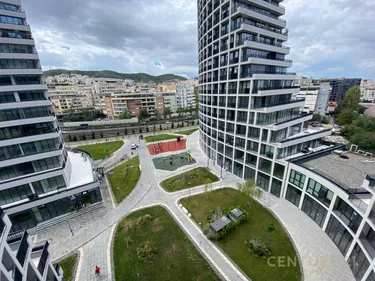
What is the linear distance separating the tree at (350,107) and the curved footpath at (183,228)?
6478 cm

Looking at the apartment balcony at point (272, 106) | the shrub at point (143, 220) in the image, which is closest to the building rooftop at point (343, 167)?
the apartment balcony at point (272, 106)

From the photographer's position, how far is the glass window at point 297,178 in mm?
23578

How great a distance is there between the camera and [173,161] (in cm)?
4238

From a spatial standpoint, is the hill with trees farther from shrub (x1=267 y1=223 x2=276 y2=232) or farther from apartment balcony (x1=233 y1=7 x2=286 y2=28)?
shrub (x1=267 y1=223 x2=276 y2=232)

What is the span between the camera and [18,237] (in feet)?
37.7

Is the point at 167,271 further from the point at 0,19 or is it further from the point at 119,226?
the point at 0,19

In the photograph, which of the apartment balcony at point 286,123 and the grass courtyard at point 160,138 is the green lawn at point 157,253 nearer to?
the apartment balcony at point 286,123

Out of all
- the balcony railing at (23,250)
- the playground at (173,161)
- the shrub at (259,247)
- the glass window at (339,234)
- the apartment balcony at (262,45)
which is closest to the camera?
the balcony railing at (23,250)

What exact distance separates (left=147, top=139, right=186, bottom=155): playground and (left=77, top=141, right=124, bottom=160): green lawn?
11357 mm

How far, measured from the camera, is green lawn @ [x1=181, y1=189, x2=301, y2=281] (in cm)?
1661

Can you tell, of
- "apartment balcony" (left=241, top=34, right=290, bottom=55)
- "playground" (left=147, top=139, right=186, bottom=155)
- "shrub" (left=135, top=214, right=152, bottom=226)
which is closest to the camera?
"shrub" (left=135, top=214, right=152, bottom=226)

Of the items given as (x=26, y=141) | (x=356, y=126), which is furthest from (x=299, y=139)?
(x=26, y=141)

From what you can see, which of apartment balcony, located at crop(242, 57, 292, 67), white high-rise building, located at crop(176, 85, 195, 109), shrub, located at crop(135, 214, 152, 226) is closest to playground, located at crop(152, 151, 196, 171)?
shrub, located at crop(135, 214, 152, 226)

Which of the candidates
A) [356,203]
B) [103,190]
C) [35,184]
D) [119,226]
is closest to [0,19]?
[35,184]
